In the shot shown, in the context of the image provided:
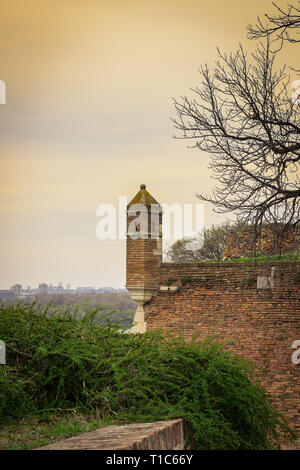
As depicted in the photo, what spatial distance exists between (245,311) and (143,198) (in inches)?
151

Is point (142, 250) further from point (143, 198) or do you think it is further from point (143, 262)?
point (143, 198)

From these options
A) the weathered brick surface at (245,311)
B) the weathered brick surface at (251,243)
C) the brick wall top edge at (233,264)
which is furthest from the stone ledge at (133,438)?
the weathered brick surface at (251,243)

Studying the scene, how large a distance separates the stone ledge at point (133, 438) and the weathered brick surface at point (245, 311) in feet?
23.1

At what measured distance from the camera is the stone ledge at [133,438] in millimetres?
5609

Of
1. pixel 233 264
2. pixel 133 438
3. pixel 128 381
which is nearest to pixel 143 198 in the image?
pixel 233 264

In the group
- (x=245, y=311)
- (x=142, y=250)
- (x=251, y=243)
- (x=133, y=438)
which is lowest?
(x=133, y=438)

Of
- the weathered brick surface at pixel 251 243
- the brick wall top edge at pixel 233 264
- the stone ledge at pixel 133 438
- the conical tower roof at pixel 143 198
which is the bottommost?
the stone ledge at pixel 133 438

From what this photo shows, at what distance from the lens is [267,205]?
12945 mm

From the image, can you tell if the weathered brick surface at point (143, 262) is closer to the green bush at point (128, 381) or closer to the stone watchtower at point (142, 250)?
the stone watchtower at point (142, 250)

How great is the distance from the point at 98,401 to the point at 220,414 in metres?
1.59

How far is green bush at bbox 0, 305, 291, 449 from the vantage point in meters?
7.96

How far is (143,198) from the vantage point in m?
16.2
